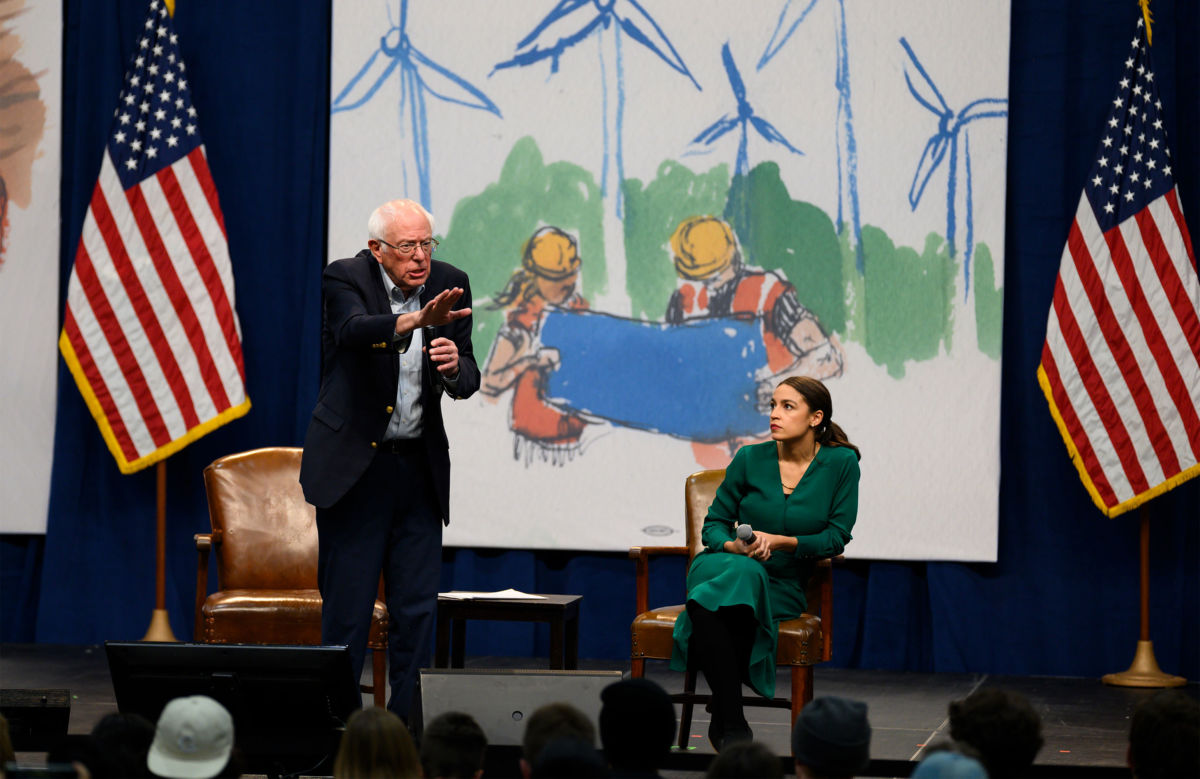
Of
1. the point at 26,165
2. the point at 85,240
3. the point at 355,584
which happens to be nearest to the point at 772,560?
the point at 355,584

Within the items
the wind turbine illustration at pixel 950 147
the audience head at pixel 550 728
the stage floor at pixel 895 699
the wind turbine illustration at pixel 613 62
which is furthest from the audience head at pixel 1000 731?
the wind turbine illustration at pixel 613 62

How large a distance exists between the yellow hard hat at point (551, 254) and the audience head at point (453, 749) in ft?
12.0

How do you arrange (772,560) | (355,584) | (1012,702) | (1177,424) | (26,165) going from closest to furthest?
(1012,702) < (355,584) < (772,560) < (1177,424) < (26,165)

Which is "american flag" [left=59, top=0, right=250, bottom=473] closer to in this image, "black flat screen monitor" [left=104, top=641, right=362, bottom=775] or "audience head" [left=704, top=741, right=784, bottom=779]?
"black flat screen monitor" [left=104, top=641, right=362, bottom=775]

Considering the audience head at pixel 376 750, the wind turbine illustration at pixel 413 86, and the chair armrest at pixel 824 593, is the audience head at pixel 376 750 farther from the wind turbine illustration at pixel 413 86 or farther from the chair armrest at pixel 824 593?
the wind turbine illustration at pixel 413 86


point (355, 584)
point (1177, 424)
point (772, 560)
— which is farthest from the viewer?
point (1177, 424)

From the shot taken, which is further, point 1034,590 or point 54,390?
point 54,390

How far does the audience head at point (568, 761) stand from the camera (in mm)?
1939

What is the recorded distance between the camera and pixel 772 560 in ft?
13.3

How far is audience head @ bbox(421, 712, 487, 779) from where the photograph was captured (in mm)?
2219

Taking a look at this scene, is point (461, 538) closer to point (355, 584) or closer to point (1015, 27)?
point (355, 584)

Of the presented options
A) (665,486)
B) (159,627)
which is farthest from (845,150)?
(159,627)

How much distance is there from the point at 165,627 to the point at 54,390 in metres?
1.19

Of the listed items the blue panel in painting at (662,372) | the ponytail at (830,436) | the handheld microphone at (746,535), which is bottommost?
the handheld microphone at (746,535)
